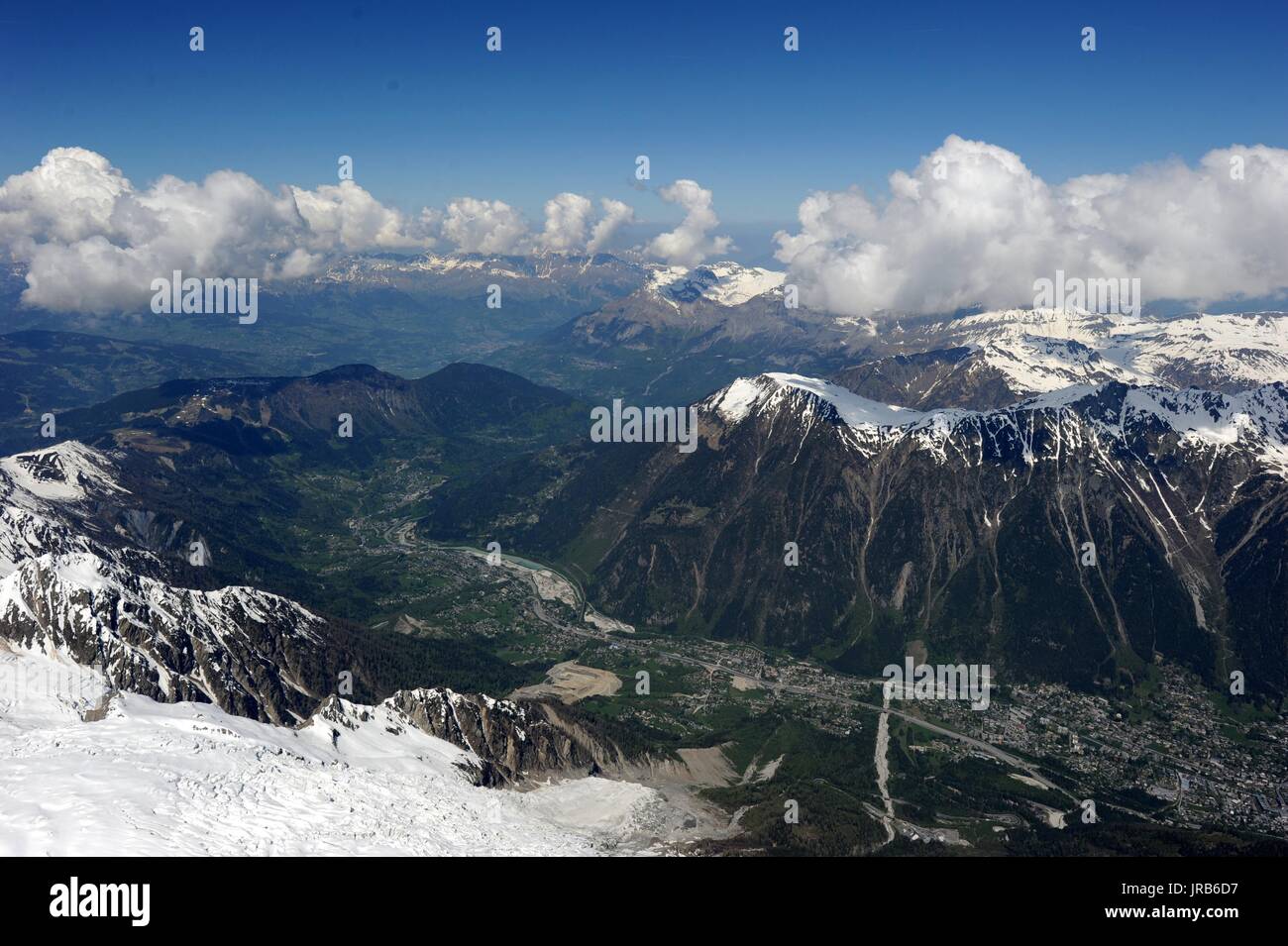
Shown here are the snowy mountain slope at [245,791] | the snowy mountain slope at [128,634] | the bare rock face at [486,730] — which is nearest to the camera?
the snowy mountain slope at [245,791]

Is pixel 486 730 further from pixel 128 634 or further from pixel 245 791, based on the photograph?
pixel 245 791

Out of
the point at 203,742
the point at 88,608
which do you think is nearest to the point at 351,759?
the point at 203,742

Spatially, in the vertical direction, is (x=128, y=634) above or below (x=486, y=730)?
above

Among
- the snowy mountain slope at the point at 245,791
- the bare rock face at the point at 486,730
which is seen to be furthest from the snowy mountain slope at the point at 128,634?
the bare rock face at the point at 486,730

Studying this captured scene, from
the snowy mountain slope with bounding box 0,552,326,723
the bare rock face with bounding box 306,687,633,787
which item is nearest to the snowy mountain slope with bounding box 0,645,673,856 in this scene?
the bare rock face with bounding box 306,687,633,787

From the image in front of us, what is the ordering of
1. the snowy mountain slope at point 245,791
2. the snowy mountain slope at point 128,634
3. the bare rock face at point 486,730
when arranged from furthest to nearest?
1. the bare rock face at point 486,730
2. the snowy mountain slope at point 128,634
3. the snowy mountain slope at point 245,791

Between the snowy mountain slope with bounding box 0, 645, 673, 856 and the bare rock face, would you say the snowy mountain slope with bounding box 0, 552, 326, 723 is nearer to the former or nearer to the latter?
the snowy mountain slope with bounding box 0, 645, 673, 856

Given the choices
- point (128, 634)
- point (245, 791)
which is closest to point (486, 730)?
point (128, 634)

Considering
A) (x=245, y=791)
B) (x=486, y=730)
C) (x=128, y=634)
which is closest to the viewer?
(x=245, y=791)

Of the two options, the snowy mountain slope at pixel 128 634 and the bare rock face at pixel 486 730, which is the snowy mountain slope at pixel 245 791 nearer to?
the bare rock face at pixel 486 730
